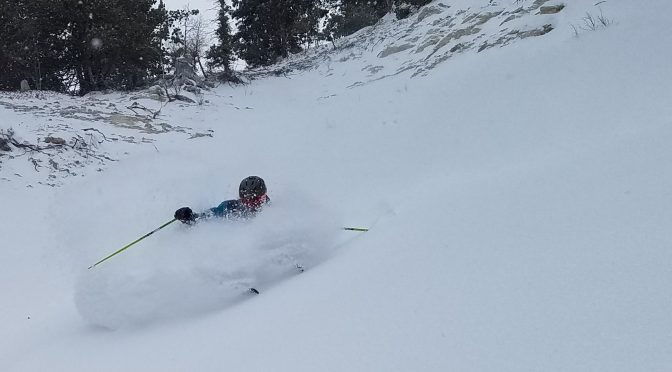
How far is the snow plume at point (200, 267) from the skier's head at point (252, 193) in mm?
149

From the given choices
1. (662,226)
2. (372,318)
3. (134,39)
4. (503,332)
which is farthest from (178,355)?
(134,39)

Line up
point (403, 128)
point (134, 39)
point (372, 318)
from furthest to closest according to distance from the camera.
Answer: point (134, 39)
point (403, 128)
point (372, 318)

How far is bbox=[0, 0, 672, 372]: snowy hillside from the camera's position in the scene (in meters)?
2.15

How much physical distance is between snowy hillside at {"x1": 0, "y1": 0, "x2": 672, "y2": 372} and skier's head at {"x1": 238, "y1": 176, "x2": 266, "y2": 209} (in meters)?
0.17

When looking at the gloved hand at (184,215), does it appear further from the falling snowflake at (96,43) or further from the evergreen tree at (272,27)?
the evergreen tree at (272,27)

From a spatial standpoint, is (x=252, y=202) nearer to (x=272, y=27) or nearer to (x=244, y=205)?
(x=244, y=205)

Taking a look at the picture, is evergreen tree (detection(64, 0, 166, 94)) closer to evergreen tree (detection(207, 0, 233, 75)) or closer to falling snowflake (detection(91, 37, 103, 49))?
falling snowflake (detection(91, 37, 103, 49))

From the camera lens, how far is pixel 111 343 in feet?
12.0

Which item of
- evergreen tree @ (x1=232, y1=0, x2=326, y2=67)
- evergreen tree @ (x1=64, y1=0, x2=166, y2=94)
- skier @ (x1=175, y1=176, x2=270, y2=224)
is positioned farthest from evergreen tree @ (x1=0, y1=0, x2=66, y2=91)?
skier @ (x1=175, y1=176, x2=270, y2=224)

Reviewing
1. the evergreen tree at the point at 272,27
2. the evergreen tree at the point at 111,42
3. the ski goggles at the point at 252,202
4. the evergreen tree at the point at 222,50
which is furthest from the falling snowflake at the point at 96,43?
the ski goggles at the point at 252,202

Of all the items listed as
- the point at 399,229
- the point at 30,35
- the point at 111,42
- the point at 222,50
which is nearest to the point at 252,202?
the point at 399,229

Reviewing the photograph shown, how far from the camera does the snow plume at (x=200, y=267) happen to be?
13.2 ft

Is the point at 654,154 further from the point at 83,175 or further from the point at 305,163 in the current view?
the point at 83,175

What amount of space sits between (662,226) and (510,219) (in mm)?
936
